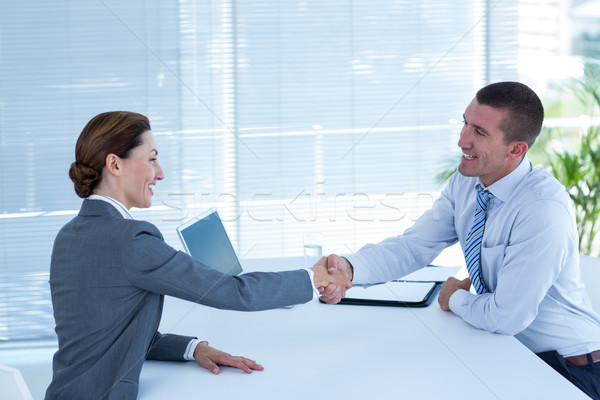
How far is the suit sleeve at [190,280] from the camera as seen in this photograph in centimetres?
117

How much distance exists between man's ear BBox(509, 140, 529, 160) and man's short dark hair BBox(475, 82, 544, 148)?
13mm

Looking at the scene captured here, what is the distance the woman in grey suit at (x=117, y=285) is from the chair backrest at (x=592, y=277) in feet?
3.59

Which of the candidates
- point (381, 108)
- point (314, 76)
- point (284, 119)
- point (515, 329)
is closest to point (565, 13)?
point (381, 108)

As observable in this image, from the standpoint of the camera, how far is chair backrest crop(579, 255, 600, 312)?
1778mm

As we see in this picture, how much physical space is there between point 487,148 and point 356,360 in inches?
32.3

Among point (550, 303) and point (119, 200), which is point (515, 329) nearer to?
point (550, 303)

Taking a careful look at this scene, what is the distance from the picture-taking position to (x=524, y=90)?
169cm

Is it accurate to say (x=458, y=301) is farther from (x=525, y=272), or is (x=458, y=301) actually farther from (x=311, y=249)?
(x=311, y=249)

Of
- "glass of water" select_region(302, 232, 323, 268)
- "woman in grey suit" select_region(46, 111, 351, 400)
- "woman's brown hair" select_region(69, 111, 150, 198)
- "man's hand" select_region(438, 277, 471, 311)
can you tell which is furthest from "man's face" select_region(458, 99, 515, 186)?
"woman's brown hair" select_region(69, 111, 150, 198)

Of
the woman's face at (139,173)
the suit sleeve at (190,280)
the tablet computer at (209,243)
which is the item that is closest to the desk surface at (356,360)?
the suit sleeve at (190,280)

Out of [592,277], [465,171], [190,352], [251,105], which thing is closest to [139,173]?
[190,352]

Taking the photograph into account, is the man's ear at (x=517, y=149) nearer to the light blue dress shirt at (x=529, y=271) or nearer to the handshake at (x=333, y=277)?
the light blue dress shirt at (x=529, y=271)

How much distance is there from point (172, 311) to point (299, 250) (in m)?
1.92

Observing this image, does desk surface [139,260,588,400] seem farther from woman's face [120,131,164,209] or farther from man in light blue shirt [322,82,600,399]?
woman's face [120,131,164,209]
